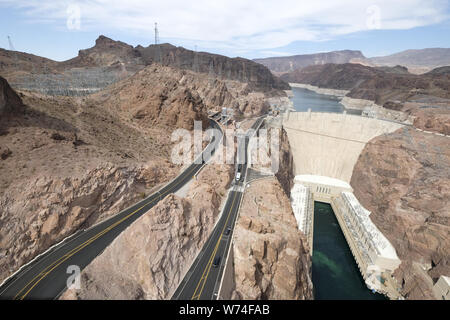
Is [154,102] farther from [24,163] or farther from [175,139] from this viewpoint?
[24,163]

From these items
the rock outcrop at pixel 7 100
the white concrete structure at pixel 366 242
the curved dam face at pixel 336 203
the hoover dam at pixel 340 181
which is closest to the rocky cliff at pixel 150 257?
the rock outcrop at pixel 7 100

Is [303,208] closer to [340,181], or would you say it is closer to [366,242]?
[366,242]

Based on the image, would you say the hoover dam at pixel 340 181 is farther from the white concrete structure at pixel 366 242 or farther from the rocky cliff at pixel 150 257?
the rocky cliff at pixel 150 257

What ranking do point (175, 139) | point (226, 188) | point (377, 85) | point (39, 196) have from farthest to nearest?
point (377, 85) → point (175, 139) → point (226, 188) → point (39, 196)

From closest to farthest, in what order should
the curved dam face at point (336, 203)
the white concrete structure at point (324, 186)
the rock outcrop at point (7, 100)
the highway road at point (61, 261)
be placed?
the highway road at point (61, 261), the rock outcrop at point (7, 100), the curved dam face at point (336, 203), the white concrete structure at point (324, 186)

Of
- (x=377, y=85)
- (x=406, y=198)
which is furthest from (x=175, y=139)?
(x=377, y=85)
